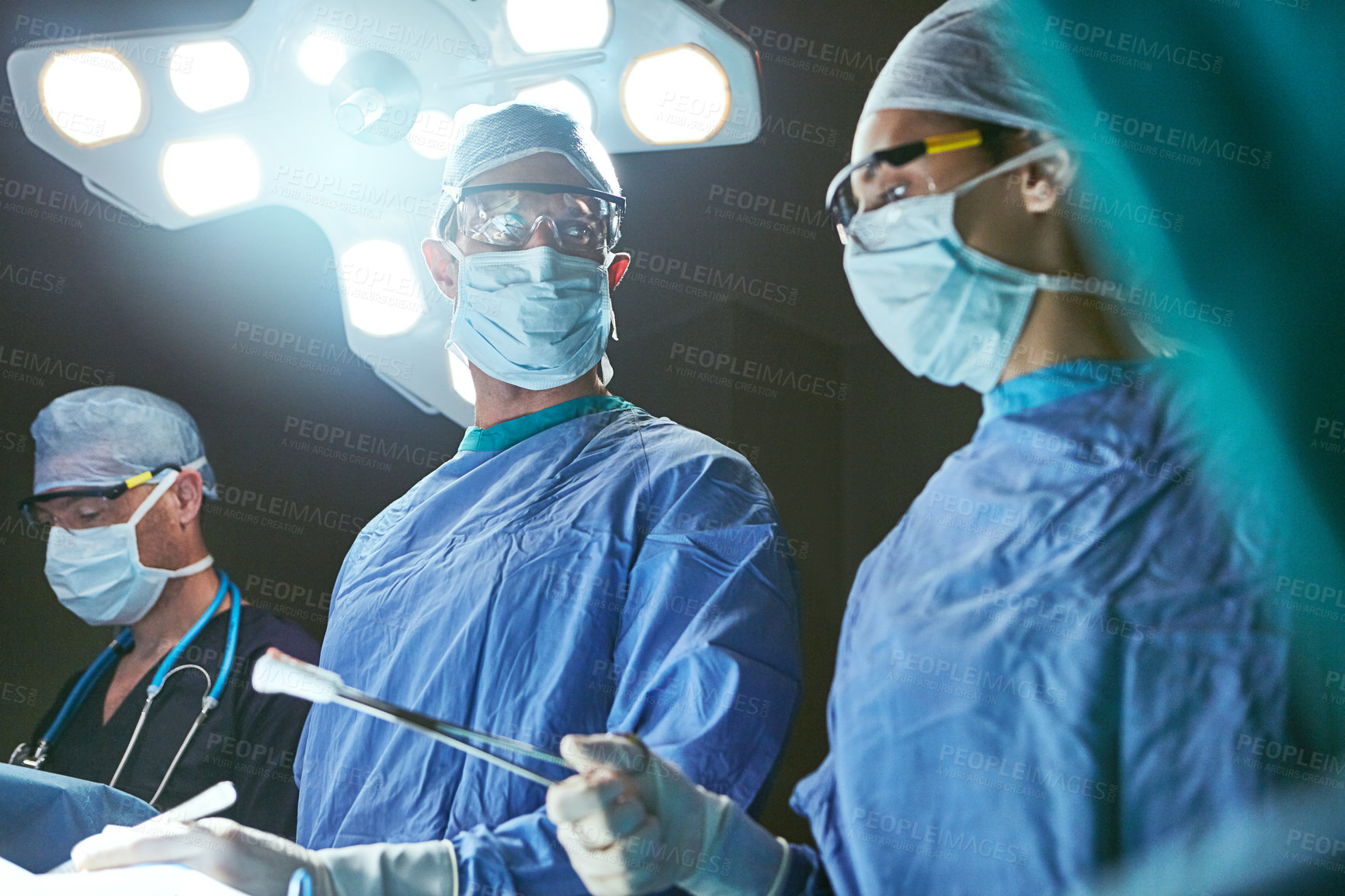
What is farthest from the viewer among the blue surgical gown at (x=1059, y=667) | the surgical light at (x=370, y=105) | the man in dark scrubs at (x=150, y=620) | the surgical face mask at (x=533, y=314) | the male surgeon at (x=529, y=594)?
the man in dark scrubs at (x=150, y=620)

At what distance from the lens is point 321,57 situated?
6.56ft

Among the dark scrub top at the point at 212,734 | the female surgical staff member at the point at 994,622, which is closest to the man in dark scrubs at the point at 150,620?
the dark scrub top at the point at 212,734

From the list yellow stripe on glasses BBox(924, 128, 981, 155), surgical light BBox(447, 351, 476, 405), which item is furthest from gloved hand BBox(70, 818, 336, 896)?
yellow stripe on glasses BBox(924, 128, 981, 155)

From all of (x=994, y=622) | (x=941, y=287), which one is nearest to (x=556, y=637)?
(x=994, y=622)

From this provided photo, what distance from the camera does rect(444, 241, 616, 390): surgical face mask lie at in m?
1.71

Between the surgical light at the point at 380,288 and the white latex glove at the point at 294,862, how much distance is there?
1077mm

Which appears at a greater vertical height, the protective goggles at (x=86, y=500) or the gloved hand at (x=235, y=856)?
the protective goggles at (x=86, y=500)

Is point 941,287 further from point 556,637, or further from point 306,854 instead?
point 306,854

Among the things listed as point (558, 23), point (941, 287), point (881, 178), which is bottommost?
point (941, 287)

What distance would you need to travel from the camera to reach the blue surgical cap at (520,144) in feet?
5.90

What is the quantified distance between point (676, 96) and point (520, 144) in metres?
0.28

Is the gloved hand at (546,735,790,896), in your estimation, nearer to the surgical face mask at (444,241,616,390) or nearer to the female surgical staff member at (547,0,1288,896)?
the female surgical staff member at (547,0,1288,896)

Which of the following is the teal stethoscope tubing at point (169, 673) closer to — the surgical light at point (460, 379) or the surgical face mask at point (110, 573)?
the surgical face mask at point (110, 573)

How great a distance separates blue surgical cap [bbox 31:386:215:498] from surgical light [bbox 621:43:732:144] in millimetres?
1195
